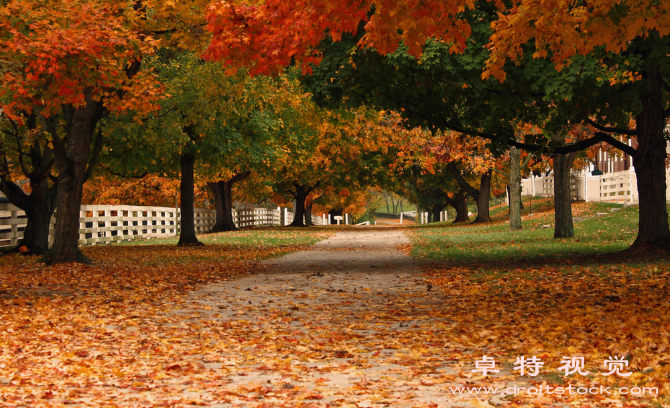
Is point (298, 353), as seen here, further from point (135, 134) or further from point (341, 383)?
point (135, 134)

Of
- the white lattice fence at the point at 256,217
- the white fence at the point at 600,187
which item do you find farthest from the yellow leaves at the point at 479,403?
the white lattice fence at the point at 256,217

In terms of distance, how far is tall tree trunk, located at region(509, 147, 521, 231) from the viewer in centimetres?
3031

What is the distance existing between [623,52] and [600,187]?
89.6 ft

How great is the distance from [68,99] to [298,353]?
8182 millimetres

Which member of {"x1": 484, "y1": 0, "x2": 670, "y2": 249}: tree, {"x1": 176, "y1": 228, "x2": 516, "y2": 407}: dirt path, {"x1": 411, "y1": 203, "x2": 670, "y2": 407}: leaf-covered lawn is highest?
{"x1": 484, "y1": 0, "x2": 670, "y2": 249}: tree

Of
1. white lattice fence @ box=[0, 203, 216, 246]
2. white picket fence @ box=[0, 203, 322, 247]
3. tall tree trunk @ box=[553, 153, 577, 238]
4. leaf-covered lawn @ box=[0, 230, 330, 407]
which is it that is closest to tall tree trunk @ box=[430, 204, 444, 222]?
white picket fence @ box=[0, 203, 322, 247]

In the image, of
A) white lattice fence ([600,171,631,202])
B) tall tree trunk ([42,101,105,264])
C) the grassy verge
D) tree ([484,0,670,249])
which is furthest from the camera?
white lattice fence ([600,171,631,202])

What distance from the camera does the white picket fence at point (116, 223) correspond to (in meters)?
20.5

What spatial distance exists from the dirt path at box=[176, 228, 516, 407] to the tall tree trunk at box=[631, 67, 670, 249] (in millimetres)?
5393

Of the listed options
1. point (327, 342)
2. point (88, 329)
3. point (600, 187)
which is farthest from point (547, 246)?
point (600, 187)

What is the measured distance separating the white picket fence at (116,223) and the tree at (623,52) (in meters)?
15.3

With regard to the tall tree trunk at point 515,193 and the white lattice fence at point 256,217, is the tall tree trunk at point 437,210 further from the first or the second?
the tall tree trunk at point 515,193

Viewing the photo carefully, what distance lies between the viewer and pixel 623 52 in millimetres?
12500

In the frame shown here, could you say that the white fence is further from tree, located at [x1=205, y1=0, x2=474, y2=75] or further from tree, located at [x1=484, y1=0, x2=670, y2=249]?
tree, located at [x1=205, y1=0, x2=474, y2=75]
